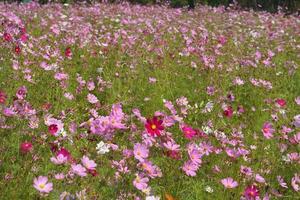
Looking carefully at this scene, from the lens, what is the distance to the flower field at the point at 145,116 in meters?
2.65

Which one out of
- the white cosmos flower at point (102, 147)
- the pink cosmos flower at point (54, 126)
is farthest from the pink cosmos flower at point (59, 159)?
the pink cosmos flower at point (54, 126)

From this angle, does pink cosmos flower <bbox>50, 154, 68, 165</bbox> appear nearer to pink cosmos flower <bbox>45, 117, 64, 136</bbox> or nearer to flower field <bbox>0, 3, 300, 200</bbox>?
flower field <bbox>0, 3, 300, 200</bbox>

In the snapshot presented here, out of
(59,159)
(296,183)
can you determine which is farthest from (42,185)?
(296,183)

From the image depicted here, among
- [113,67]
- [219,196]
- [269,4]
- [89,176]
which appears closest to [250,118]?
[113,67]

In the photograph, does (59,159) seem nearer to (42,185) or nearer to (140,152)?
(42,185)

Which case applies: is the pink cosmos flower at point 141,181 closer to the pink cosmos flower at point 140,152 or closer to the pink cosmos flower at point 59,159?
the pink cosmos flower at point 140,152

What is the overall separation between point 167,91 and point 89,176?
3.17 metres

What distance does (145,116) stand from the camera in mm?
4902

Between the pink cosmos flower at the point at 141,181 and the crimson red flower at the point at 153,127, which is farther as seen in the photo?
the crimson red flower at the point at 153,127

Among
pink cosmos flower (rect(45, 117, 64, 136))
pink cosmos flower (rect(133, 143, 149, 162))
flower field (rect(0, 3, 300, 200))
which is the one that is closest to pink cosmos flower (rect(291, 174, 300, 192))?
flower field (rect(0, 3, 300, 200))

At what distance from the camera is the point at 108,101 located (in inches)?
207

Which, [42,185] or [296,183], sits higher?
[42,185]

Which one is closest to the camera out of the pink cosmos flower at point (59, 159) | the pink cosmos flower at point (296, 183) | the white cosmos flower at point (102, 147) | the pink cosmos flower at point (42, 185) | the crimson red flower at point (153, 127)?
the pink cosmos flower at point (42, 185)

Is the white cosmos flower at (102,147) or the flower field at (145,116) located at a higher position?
the white cosmos flower at (102,147)
